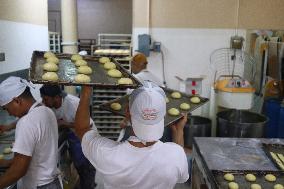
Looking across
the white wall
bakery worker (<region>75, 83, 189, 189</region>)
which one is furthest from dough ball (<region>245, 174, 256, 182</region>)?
the white wall

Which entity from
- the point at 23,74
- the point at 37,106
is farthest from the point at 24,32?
the point at 37,106

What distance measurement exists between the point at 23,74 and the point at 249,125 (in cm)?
238

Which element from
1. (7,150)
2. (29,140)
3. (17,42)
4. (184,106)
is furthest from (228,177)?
(17,42)

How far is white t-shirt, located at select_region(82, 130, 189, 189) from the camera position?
127 cm

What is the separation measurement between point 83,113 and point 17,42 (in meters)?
1.92

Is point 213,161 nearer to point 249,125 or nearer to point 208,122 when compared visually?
point 249,125

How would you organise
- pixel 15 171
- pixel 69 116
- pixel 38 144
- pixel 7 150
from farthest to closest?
pixel 69 116 < pixel 7 150 < pixel 38 144 < pixel 15 171

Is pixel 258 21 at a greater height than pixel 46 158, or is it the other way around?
pixel 258 21

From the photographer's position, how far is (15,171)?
1.56m

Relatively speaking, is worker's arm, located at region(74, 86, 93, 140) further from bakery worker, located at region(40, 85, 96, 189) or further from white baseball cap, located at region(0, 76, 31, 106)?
bakery worker, located at region(40, 85, 96, 189)

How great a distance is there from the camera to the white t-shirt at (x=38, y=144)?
1.59 metres

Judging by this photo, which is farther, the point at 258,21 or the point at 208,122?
the point at 258,21

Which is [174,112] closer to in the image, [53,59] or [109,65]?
[109,65]

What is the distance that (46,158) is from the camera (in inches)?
68.3
